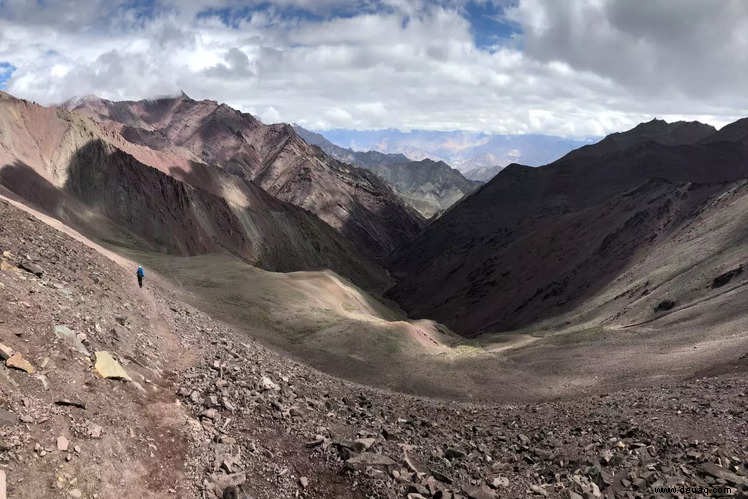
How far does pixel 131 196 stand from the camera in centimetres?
8531

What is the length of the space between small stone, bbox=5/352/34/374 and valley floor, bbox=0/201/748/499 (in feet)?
0.51

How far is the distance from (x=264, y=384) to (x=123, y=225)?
67.6 metres

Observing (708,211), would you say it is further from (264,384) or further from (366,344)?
(264,384)

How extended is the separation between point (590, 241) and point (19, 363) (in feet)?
265

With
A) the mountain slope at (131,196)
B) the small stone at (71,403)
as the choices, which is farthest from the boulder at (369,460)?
the mountain slope at (131,196)

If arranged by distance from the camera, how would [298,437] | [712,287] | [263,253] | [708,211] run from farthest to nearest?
[263,253] → [708,211] → [712,287] → [298,437]

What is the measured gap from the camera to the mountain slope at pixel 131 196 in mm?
69000

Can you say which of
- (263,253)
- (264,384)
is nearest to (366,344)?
(264,384)

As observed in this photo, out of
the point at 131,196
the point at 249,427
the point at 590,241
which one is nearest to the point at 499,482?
the point at 249,427

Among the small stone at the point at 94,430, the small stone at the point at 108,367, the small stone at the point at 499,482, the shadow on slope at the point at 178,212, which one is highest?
the shadow on slope at the point at 178,212

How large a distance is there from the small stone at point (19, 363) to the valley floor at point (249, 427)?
0.51ft

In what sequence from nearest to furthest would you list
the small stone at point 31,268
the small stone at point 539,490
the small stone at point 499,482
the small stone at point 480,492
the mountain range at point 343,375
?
the mountain range at point 343,375, the small stone at point 480,492, the small stone at point 539,490, the small stone at point 499,482, the small stone at point 31,268

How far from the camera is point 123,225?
78375 millimetres

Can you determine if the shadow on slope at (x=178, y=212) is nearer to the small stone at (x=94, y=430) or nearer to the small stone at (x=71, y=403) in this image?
the small stone at (x=71, y=403)
